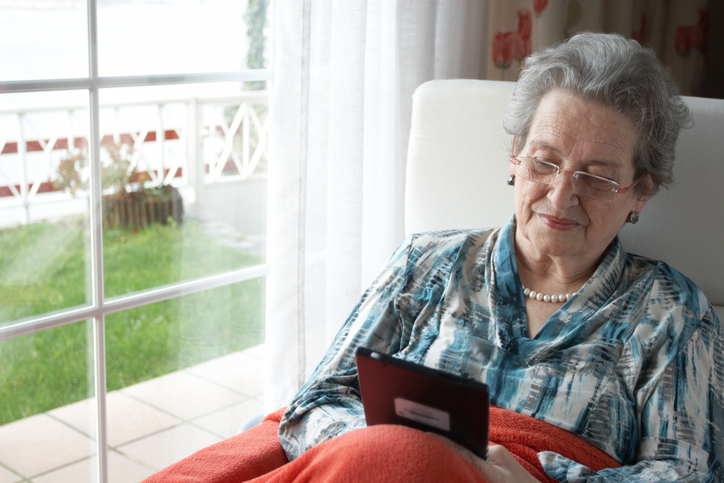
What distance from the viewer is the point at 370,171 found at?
72.2 inches

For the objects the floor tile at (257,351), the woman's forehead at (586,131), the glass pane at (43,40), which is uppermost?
the glass pane at (43,40)

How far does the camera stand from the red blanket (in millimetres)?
915

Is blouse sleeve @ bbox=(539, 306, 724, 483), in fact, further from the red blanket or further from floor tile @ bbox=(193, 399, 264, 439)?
floor tile @ bbox=(193, 399, 264, 439)

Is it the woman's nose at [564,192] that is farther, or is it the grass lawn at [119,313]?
the grass lawn at [119,313]

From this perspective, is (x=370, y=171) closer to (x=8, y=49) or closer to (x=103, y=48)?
(x=103, y=48)

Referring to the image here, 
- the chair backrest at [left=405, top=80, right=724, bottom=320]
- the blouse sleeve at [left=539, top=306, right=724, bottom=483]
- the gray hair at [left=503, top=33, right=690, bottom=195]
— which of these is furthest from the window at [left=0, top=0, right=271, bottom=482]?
the blouse sleeve at [left=539, top=306, right=724, bottom=483]

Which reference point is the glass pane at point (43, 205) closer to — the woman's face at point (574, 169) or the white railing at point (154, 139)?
the white railing at point (154, 139)

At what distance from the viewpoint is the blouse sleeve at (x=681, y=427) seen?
3.66 feet

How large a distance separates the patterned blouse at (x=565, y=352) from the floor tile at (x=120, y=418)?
2.25 ft

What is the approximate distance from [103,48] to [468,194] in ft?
2.91

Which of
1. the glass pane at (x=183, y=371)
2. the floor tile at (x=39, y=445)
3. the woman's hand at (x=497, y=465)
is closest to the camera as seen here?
the woman's hand at (x=497, y=465)

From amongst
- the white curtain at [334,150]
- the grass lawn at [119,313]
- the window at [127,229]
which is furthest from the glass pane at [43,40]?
the white curtain at [334,150]

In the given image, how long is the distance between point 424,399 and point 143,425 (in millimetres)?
1176

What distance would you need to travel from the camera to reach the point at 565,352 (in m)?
1.25
